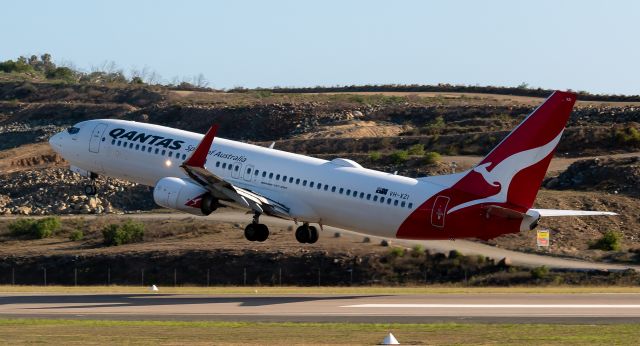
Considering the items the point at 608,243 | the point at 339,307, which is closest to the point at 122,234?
the point at 608,243

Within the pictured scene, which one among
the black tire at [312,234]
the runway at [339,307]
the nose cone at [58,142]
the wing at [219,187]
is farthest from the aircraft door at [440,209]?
the nose cone at [58,142]

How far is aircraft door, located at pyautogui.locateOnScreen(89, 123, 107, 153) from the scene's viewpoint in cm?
6788

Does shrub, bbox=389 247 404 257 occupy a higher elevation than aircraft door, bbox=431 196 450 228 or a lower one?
lower

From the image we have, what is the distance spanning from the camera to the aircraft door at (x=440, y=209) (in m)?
57.3

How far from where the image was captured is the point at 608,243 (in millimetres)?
81750

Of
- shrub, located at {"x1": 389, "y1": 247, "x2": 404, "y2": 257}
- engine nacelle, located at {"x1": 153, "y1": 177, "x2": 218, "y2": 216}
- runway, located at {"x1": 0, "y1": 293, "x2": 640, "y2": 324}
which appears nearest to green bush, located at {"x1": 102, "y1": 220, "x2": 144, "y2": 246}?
shrub, located at {"x1": 389, "y1": 247, "x2": 404, "y2": 257}

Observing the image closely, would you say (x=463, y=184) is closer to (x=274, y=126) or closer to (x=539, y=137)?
(x=539, y=137)

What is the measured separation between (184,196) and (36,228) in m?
34.8

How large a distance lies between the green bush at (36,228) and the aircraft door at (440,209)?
139 feet

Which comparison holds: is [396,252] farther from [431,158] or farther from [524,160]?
[431,158]

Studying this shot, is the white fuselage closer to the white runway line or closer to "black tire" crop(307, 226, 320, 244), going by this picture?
"black tire" crop(307, 226, 320, 244)

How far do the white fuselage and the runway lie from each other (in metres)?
4.29

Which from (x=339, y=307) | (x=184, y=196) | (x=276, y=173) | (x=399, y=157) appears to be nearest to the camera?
(x=339, y=307)

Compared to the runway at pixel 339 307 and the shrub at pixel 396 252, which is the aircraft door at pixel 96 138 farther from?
the shrub at pixel 396 252
